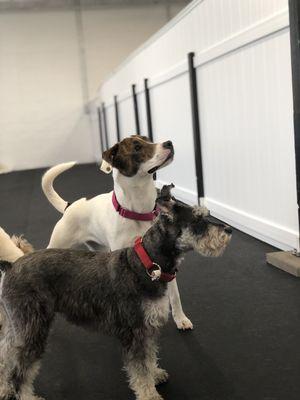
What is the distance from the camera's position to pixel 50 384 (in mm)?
2146

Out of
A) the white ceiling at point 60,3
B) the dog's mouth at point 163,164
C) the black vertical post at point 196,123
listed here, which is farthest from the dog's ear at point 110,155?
the white ceiling at point 60,3

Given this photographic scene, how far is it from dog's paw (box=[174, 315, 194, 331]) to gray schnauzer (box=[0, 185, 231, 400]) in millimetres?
570

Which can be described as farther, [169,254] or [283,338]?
[283,338]

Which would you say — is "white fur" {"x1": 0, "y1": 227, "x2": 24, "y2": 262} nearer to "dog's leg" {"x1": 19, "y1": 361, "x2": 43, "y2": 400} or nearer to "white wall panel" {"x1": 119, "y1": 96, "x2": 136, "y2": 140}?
"dog's leg" {"x1": 19, "y1": 361, "x2": 43, "y2": 400}

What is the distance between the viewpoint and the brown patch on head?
250 centimetres

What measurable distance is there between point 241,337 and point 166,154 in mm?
1061

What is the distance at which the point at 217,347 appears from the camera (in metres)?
2.34

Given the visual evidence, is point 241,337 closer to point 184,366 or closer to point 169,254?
point 184,366

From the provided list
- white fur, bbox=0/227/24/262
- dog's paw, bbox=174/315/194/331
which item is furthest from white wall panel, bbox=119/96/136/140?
dog's paw, bbox=174/315/194/331

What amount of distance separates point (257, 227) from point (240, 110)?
3.41 feet

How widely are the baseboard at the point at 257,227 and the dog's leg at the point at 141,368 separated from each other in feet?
6.01

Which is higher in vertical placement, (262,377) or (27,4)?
(27,4)

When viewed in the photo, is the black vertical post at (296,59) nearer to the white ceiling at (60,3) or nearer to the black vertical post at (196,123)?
the black vertical post at (196,123)

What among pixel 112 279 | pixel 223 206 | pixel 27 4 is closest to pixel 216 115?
pixel 223 206
